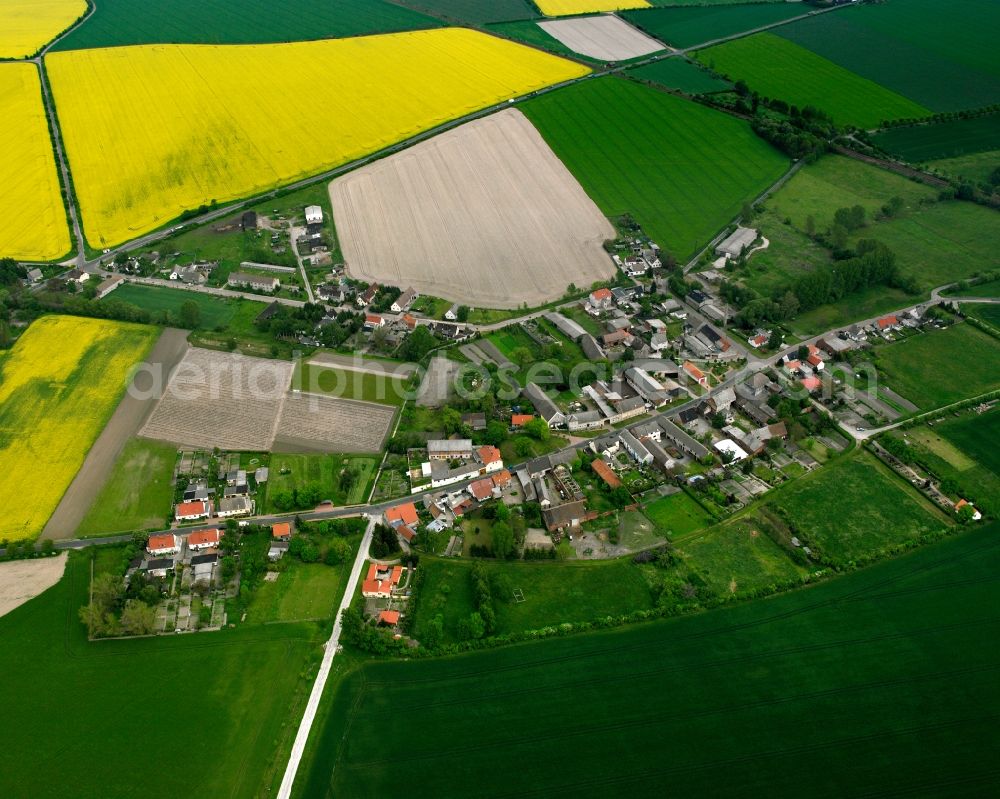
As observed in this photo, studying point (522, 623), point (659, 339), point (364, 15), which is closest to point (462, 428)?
point (522, 623)

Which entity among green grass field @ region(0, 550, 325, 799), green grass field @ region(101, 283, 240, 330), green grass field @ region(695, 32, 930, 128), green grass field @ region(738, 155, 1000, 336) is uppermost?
green grass field @ region(695, 32, 930, 128)

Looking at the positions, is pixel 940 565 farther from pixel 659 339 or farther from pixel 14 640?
pixel 14 640

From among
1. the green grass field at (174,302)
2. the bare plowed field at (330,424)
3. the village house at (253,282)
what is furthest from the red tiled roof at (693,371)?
the village house at (253,282)

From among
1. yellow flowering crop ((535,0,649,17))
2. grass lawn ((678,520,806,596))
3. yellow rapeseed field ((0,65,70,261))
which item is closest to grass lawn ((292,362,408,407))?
grass lawn ((678,520,806,596))

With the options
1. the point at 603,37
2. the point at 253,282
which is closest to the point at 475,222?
the point at 253,282

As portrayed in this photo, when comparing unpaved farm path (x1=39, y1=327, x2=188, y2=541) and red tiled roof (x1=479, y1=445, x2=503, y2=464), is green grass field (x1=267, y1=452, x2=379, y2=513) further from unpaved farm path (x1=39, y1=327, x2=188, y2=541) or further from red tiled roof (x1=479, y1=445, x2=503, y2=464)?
unpaved farm path (x1=39, y1=327, x2=188, y2=541)

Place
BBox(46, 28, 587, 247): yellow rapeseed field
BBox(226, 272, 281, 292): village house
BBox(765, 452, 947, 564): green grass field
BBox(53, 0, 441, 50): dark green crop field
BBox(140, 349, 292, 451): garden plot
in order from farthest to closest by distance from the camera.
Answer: BBox(53, 0, 441, 50): dark green crop field → BBox(46, 28, 587, 247): yellow rapeseed field → BBox(226, 272, 281, 292): village house → BBox(140, 349, 292, 451): garden plot → BBox(765, 452, 947, 564): green grass field

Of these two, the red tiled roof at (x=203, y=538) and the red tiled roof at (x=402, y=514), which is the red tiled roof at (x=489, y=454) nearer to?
the red tiled roof at (x=402, y=514)
